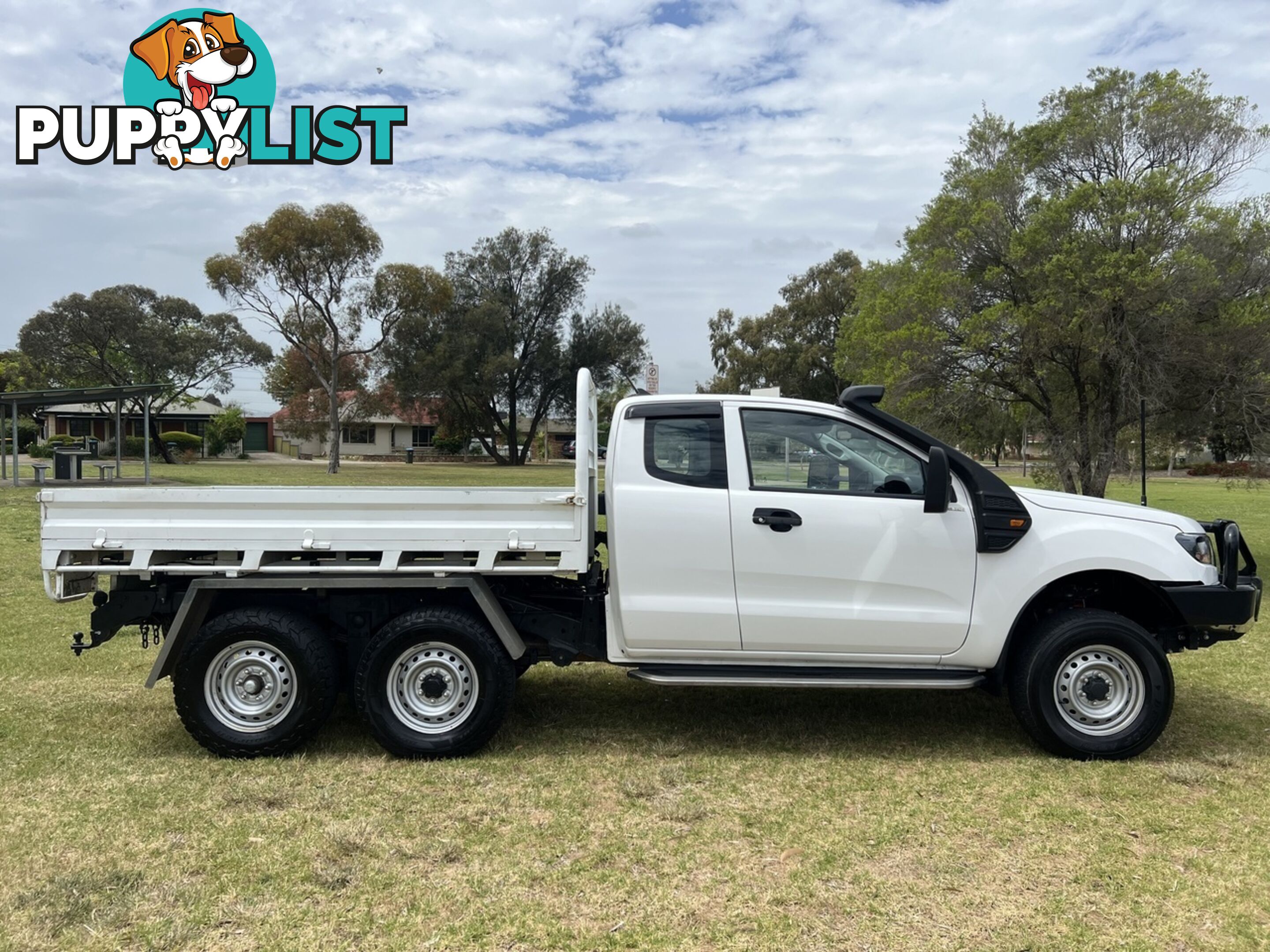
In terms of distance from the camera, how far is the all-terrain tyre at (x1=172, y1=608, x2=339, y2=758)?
500 cm

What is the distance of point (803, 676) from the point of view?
5031 mm

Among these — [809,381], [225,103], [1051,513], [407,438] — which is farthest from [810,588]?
[407,438]

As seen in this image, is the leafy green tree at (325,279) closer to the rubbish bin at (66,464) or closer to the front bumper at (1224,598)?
the rubbish bin at (66,464)

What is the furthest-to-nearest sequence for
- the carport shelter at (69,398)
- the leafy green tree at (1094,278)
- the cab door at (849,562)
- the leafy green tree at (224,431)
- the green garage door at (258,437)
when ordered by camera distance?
1. the green garage door at (258,437)
2. the leafy green tree at (224,431)
3. the carport shelter at (69,398)
4. the leafy green tree at (1094,278)
5. the cab door at (849,562)

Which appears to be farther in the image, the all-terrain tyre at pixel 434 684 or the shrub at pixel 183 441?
the shrub at pixel 183 441

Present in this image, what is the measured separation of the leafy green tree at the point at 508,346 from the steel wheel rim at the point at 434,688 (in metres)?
45.7

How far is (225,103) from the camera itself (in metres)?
18.9

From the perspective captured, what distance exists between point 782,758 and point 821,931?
176cm

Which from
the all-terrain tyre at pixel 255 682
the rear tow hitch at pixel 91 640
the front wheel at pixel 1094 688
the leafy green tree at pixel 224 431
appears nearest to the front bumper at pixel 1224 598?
the front wheel at pixel 1094 688

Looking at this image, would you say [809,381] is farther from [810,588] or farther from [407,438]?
[810,588]

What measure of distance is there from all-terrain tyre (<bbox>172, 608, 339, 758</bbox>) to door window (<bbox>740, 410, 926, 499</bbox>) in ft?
8.15

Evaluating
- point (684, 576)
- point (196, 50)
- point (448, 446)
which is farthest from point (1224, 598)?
point (448, 446)

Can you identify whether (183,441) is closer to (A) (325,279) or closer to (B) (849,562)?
(A) (325,279)

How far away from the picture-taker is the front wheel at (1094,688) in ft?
16.4
